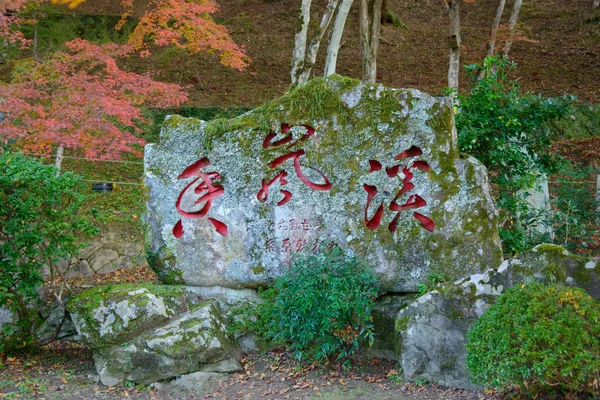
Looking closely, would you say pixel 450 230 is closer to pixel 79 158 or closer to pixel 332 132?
pixel 332 132

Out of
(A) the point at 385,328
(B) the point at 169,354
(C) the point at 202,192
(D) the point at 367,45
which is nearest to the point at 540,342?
(A) the point at 385,328

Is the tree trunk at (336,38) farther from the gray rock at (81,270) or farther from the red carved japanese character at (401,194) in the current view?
the gray rock at (81,270)

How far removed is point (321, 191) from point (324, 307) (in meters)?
1.23

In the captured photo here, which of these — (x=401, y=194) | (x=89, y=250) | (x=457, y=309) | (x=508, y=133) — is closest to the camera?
(x=457, y=309)

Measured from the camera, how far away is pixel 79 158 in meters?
12.8

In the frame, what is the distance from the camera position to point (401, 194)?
6062 mm

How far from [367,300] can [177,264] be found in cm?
206

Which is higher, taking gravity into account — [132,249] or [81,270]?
[132,249]

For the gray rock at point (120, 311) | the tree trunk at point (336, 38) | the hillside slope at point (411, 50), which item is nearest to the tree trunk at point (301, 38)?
the tree trunk at point (336, 38)

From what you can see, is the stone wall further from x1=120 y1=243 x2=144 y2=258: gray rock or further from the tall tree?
the tall tree

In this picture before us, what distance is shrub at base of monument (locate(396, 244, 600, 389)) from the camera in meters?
5.02

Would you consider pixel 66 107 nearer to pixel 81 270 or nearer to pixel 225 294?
pixel 81 270

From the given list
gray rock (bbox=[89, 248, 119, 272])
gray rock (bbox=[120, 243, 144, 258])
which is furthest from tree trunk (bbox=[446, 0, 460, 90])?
gray rock (bbox=[89, 248, 119, 272])

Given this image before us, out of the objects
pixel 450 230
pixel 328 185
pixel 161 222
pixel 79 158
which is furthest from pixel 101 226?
pixel 450 230
